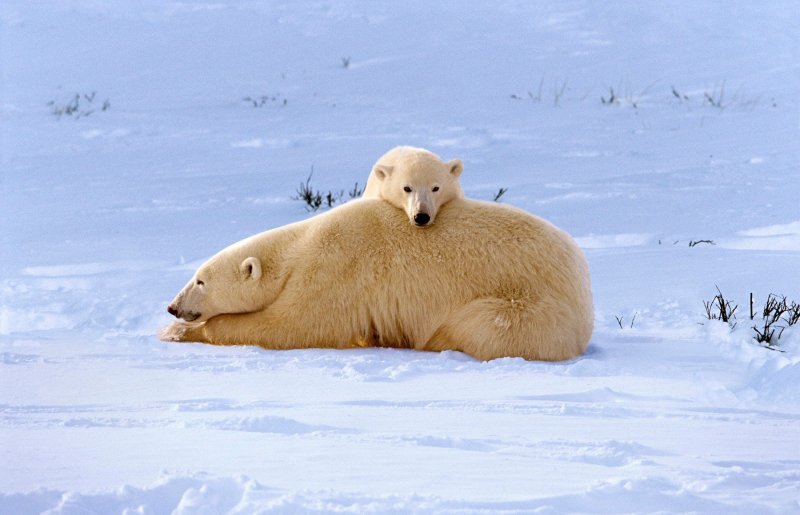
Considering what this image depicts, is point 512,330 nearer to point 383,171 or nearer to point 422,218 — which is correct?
point 422,218

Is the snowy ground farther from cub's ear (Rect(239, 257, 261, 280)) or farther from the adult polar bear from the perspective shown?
cub's ear (Rect(239, 257, 261, 280))

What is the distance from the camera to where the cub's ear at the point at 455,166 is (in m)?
5.66

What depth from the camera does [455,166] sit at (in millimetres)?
5699

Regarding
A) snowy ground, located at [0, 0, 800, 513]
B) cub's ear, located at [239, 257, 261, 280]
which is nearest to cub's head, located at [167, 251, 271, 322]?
cub's ear, located at [239, 257, 261, 280]

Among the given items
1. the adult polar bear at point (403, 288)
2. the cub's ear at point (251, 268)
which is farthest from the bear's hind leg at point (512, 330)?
the cub's ear at point (251, 268)

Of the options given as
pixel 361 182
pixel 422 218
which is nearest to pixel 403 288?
pixel 422 218

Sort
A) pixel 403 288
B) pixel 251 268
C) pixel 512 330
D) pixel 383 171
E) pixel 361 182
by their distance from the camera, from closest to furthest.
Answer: pixel 512 330 < pixel 403 288 < pixel 251 268 < pixel 383 171 < pixel 361 182

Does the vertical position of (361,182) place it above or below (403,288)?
above

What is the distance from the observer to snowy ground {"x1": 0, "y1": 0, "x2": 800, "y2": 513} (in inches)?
127

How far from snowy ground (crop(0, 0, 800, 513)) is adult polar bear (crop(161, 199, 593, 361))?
17cm

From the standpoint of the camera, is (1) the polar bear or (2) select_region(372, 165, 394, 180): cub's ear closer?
(1) the polar bear

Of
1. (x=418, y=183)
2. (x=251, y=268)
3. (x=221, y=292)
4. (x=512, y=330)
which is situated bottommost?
(x=512, y=330)

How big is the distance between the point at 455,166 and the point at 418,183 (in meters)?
0.36

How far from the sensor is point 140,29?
679 inches
